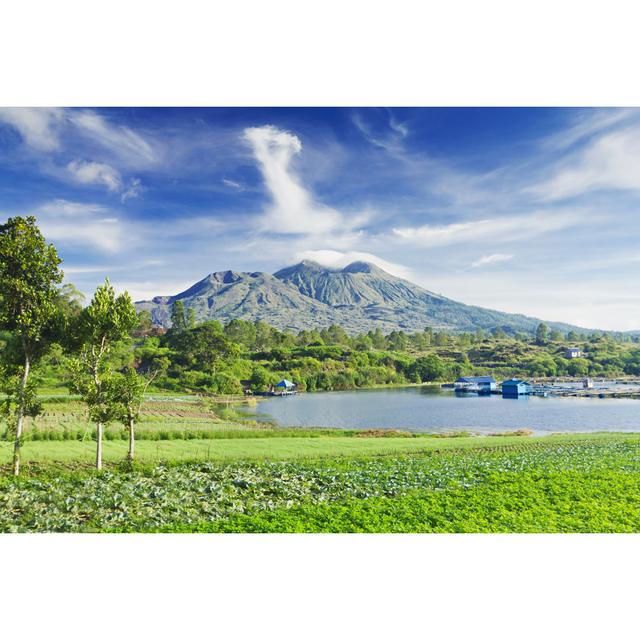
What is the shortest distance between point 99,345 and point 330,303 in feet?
36.4

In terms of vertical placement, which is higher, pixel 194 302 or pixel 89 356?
pixel 194 302

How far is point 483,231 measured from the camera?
285 inches

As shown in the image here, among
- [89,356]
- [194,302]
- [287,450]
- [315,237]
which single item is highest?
[315,237]

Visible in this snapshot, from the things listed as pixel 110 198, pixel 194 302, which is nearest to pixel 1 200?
pixel 110 198

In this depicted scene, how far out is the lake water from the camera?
36.3ft

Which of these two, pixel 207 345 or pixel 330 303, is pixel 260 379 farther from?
pixel 330 303

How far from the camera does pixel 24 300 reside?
526cm

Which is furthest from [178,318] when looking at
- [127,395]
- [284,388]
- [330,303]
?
[330,303]

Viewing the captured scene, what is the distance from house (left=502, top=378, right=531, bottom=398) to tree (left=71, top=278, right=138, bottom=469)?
11464 mm

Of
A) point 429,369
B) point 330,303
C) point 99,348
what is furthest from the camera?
point 330,303

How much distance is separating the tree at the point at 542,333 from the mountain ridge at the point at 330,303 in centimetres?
19
